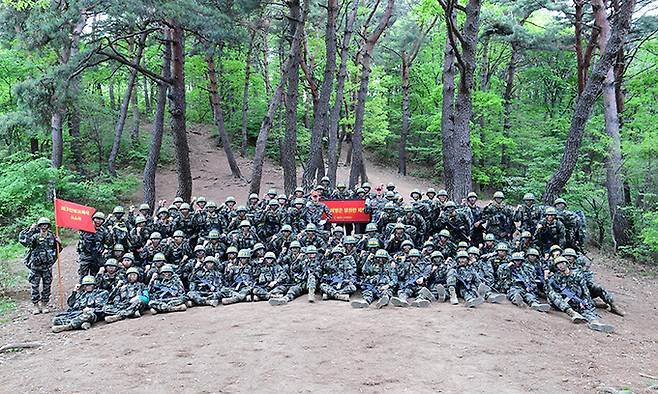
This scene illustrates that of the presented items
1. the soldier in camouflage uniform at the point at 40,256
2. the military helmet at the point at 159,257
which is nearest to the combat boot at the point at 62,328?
the soldier in camouflage uniform at the point at 40,256

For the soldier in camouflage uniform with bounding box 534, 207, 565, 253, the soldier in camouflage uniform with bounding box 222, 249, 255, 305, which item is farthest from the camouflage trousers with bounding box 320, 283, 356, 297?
the soldier in camouflage uniform with bounding box 534, 207, 565, 253

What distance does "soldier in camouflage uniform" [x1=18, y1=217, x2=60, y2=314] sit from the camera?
1026 centimetres

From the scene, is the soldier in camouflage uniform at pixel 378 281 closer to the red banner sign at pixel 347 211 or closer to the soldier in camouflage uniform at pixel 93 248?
the red banner sign at pixel 347 211

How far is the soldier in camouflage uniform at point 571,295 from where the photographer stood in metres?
8.65

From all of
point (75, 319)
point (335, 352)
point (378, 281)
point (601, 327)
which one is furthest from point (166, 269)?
point (601, 327)

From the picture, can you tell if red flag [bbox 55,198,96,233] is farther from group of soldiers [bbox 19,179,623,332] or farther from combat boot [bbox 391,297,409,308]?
combat boot [bbox 391,297,409,308]

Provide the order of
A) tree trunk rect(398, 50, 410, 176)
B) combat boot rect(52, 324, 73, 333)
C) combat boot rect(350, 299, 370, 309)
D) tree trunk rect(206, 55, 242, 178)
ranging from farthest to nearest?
tree trunk rect(398, 50, 410, 176), tree trunk rect(206, 55, 242, 178), combat boot rect(350, 299, 370, 309), combat boot rect(52, 324, 73, 333)

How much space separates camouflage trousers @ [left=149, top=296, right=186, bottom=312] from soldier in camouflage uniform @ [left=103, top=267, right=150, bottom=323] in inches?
7.2

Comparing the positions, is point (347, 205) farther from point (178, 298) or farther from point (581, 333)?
point (581, 333)

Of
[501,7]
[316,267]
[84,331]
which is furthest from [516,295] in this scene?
[501,7]

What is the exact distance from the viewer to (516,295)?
932 cm

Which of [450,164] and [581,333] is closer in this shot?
[581,333]

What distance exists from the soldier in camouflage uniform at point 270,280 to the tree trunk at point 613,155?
391 inches

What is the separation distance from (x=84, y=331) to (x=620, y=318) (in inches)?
367
